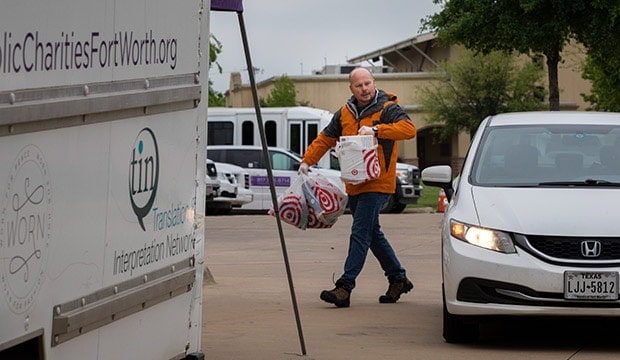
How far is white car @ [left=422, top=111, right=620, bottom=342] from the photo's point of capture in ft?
28.4

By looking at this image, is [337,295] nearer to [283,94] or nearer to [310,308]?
[310,308]

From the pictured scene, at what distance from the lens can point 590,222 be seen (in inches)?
344

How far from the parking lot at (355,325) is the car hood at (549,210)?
2.44ft

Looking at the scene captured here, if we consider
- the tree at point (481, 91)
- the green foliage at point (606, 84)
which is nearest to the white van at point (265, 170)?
the green foliage at point (606, 84)

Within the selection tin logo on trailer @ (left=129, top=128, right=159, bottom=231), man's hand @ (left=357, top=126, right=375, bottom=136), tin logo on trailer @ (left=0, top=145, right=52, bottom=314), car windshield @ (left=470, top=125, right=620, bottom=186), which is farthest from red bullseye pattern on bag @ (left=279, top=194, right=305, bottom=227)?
tin logo on trailer @ (left=0, top=145, right=52, bottom=314)

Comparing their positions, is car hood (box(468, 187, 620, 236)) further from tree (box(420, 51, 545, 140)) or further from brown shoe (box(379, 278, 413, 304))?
tree (box(420, 51, 545, 140))

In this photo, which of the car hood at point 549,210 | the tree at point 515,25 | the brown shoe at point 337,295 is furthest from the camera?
the tree at point 515,25

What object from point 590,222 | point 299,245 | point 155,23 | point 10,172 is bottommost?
point 299,245

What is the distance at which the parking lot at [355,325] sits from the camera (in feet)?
29.4

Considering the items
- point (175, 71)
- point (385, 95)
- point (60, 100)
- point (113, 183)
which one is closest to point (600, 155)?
point (385, 95)

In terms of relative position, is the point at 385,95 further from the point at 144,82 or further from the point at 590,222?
the point at 144,82

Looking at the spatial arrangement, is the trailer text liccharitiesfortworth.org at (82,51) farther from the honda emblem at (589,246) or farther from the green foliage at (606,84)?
the green foliage at (606,84)

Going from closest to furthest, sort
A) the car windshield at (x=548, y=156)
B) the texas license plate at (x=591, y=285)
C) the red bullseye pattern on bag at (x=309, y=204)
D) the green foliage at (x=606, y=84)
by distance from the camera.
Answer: the texas license plate at (x=591, y=285), the car windshield at (x=548, y=156), the red bullseye pattern on bag at (x=309, y=204), the green foliage at (x=606, y=84)

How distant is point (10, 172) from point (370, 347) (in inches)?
194
